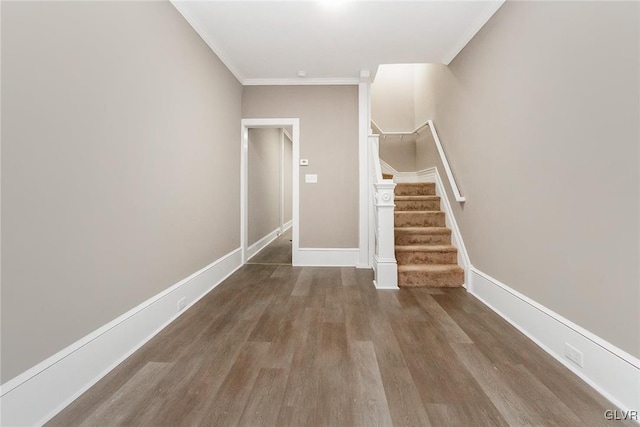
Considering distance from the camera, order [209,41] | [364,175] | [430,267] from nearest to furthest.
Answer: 1. [209,41]
2. [430,267]
3. [364,175]

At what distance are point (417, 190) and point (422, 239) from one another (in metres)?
0.97

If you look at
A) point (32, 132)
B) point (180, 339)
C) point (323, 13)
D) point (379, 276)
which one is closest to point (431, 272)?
point (379, 276)

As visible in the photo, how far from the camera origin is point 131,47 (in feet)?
5.62

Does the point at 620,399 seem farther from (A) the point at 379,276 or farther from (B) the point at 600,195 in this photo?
(A) the point at 379,276

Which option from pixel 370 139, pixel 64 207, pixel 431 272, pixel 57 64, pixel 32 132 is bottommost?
pixel 431 272

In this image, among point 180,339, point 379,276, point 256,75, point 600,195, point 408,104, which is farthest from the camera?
point 408,104

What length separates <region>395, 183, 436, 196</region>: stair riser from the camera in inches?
158

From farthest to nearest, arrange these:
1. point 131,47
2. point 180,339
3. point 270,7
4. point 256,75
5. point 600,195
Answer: point 256,75
point 270,7
point 180,339
point 131,47
point 600,195

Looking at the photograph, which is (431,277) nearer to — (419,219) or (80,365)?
(419,219)

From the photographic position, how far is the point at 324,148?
12.6ft

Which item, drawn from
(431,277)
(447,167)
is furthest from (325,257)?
(447,167)

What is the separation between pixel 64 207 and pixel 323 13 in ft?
7.82

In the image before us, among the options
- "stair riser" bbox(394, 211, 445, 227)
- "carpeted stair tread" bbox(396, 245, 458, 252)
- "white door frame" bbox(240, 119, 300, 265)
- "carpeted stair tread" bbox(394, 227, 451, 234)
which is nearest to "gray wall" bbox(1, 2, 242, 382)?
"white door frame" bbox(240, 119, 300, 265)

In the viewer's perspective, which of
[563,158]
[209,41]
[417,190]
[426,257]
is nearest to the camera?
[563,158]
